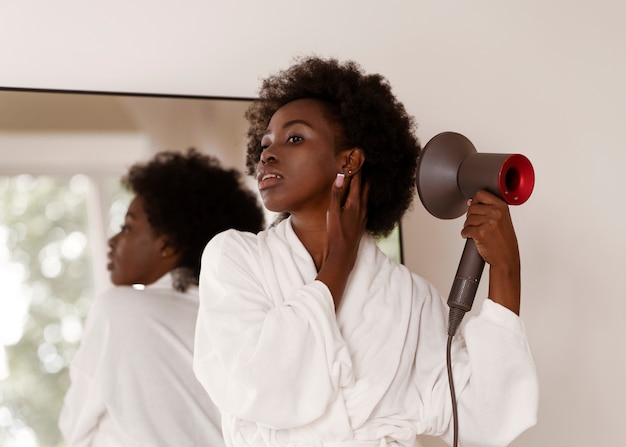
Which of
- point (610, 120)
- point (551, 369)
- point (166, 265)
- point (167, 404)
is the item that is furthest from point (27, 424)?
point (610, 120)

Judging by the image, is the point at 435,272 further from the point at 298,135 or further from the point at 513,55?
the point at 298,135

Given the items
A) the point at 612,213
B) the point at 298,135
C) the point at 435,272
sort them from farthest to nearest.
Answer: the point at 612,213, the point at 435,272, the point at 298,135

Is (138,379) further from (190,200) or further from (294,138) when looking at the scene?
(294,138)

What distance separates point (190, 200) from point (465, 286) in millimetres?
690

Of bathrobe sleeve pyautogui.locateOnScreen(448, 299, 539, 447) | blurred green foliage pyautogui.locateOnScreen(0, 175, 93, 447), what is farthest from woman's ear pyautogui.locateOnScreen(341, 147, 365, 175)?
blurred green foliage pyautogui.locateOnScreen(0, 175, 93, 447)

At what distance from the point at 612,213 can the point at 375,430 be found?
131 cm

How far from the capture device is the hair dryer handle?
144 centimetres

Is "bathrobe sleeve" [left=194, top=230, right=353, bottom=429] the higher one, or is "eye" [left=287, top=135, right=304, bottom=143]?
"eye" [left=287, top=135, right=304, bottom=143]

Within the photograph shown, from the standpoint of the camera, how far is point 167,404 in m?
1.75

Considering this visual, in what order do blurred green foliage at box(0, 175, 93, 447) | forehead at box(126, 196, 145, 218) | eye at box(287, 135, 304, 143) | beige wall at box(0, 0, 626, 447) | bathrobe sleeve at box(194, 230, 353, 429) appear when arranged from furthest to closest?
beige wall at box(0, 0, 626, 447) < forehead at box(126, 196, 145, 218) < blurred green foliage at box(0, 175, 93, 447) < eye at box(287, 135, 304, 143) < bathrobe sleeve at box(194, 230, 353, 429)

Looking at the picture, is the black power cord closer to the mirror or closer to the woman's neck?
the woman's neck

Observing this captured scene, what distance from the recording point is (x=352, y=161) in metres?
1.57

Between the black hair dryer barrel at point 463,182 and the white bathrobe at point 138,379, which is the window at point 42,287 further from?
the black hair dryer barrel at point 463,182

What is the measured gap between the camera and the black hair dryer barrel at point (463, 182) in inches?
57.0
